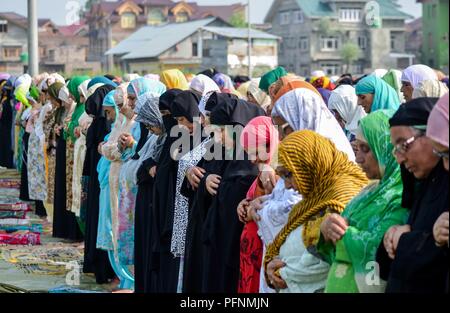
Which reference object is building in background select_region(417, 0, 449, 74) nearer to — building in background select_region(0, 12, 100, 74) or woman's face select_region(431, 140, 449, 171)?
building in background select_region(0, 12, 100, 74)

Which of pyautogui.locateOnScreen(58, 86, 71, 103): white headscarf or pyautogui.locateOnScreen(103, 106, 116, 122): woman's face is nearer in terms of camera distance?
pyautogui.locateOnScreen(103, 106, 116, 122): woman's face

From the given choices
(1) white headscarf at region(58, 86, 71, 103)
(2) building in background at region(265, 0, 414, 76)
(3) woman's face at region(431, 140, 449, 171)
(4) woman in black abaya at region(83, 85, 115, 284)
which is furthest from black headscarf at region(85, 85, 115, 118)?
(2) building in background at region(265, 0, 414, 76)

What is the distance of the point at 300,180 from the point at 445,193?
0.94 meters

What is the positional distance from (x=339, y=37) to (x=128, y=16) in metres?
19.4

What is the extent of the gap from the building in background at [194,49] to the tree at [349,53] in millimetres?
5674

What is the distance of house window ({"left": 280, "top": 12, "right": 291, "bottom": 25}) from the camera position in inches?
3066

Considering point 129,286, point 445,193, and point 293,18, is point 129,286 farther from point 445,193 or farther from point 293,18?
point 293,18

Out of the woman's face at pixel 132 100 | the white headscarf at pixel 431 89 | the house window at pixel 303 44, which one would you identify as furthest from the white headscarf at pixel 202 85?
the house window at pixel 303 44

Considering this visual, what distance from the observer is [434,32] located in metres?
72.4

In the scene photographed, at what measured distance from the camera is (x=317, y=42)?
73562 millimetres

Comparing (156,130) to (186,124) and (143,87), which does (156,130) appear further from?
(143,87)

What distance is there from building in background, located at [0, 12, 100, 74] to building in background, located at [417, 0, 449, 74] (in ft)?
68.8

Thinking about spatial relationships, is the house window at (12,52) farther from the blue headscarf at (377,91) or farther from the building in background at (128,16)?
the blue headscarf at (377,91)

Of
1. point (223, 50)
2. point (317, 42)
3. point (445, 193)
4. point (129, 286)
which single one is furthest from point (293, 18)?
point (445, 193)
